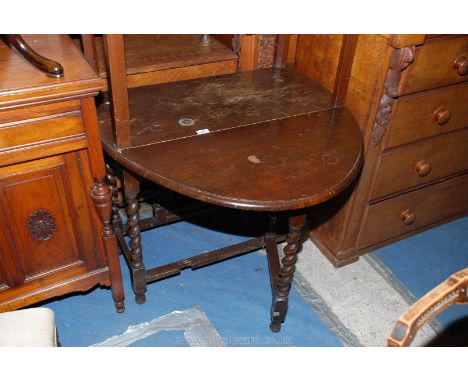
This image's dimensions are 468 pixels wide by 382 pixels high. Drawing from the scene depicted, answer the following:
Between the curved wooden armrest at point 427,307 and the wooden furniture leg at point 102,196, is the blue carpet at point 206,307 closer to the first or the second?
the wooden furniture leg at point 102,196

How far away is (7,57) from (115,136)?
1.55 ft

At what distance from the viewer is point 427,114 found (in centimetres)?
215

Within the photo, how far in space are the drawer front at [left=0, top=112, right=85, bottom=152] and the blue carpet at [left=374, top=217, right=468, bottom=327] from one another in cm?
184

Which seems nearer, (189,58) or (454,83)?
(454,83)

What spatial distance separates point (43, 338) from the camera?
4.67ft

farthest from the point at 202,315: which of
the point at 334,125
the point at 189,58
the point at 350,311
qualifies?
the point at 189,58

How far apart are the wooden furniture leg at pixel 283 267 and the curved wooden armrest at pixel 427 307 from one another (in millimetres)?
841

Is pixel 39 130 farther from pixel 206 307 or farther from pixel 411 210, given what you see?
pixel 411 210

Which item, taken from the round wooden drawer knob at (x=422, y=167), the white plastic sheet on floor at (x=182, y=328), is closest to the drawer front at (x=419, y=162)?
the round wooden drawer knob at (x=422, y=167)

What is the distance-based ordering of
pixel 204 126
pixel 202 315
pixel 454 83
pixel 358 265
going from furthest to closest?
1. pixel 358 265
2. pixel 202 315
3. pixel 454 83
4. pixel 204 126

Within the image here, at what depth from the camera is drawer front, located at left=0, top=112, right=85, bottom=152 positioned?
1.49m

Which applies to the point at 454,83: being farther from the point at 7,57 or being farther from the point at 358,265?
the point at 7,57
